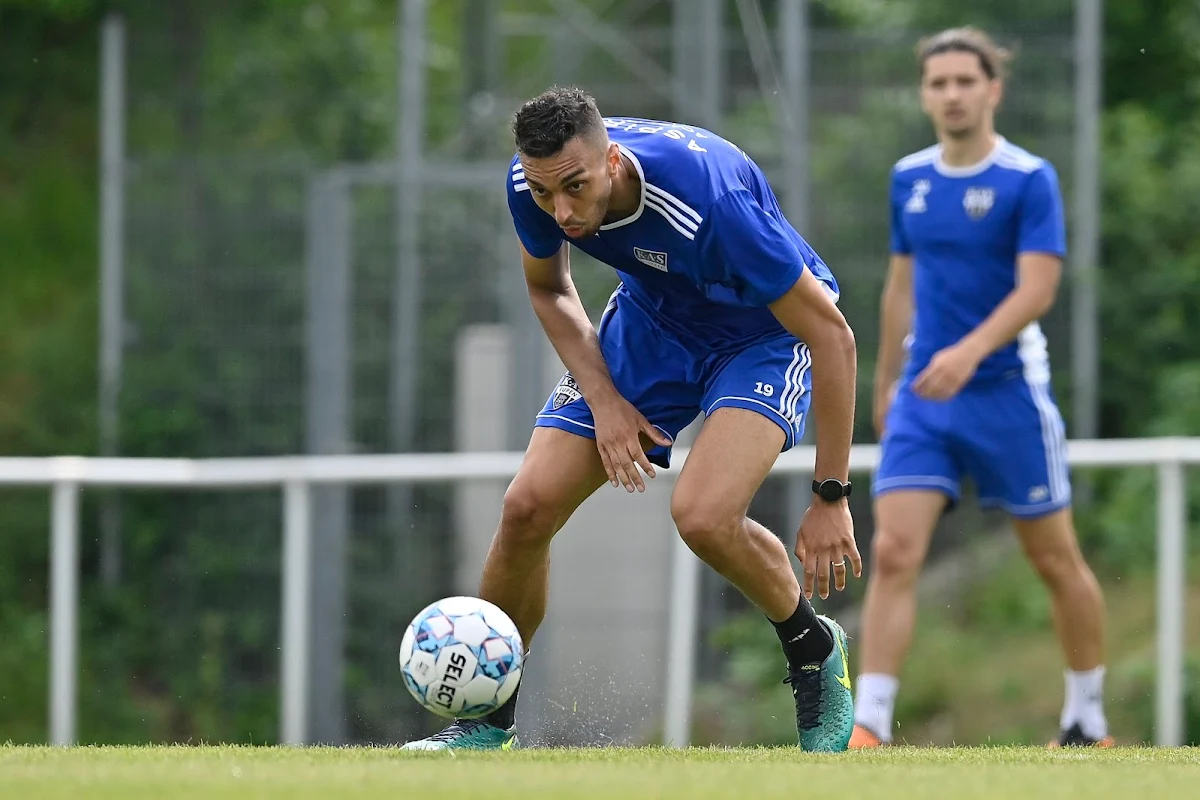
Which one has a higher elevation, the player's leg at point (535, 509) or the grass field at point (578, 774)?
the player's leg at point (535, 509)

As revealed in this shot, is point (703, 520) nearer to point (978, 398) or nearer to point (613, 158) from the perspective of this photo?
point (613, 158)

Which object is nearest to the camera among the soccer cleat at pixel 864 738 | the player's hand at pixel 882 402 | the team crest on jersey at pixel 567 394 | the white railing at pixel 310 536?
the team crest on jersey at pixel 567 394

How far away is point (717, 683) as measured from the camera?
905 cm

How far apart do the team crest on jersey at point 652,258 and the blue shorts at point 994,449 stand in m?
2.11

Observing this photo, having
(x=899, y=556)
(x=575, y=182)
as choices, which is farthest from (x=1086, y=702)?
(x=575, y=182)

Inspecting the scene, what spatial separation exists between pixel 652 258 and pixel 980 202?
2290mm

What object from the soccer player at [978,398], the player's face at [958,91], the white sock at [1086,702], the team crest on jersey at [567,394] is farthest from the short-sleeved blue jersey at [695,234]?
the white sock at [1086,702]

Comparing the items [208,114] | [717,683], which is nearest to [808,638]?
[717,683]

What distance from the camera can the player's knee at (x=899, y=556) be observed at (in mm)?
6961

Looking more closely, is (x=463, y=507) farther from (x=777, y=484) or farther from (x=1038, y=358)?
(x=1038, y=358)

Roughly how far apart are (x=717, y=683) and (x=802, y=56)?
445cm

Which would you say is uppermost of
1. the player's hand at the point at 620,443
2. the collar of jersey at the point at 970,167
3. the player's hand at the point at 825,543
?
the collar of jersey at the point at 970,167

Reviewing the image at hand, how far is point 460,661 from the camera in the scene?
203 inches

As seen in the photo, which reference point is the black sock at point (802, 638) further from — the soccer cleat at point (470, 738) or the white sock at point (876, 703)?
the white sock at point (876, 703)
